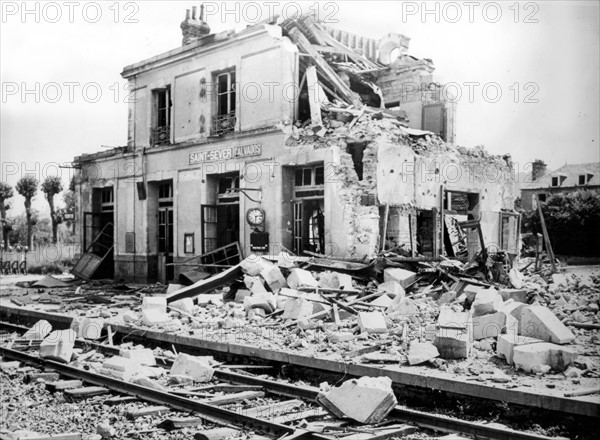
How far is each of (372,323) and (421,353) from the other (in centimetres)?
200

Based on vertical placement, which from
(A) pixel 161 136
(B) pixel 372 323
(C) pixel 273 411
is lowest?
(C) pixel 273 411

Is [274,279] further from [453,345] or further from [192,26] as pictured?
[192,26]

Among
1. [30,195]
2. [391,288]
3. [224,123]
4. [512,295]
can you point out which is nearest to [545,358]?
[512,295]

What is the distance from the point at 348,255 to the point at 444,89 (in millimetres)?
8576

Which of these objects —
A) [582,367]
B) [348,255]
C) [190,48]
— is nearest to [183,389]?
[582,367]

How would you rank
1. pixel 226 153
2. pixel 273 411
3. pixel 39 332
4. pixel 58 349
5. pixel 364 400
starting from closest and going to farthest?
pixel 364 400 < pixel 273 411 < pixel 58 349 < pixel 39 332 < pixel 226 153

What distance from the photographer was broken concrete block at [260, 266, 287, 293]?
13305 mm

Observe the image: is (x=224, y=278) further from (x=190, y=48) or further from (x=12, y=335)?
(x=190, y=48)

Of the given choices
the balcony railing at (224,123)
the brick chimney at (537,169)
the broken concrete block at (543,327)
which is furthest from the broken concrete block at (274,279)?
the brick chimney at (537,169)

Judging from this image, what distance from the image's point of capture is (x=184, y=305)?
12586 mm

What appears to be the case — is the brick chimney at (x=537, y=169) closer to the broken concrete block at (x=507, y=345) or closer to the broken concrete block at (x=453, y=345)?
the broken concrete block at (x=507, y=345)

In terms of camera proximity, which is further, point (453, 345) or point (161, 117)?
point (161, 117)

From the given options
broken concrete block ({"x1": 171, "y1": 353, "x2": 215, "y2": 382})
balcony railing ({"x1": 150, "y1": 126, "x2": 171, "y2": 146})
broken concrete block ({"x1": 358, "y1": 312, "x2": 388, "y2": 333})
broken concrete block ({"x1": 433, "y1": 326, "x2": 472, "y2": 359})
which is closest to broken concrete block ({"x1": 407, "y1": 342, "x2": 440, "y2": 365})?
broken concrete block ({"x1": 433, "y1": 326, "x2": 472, "y2": 359})

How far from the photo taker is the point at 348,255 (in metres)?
15.4
